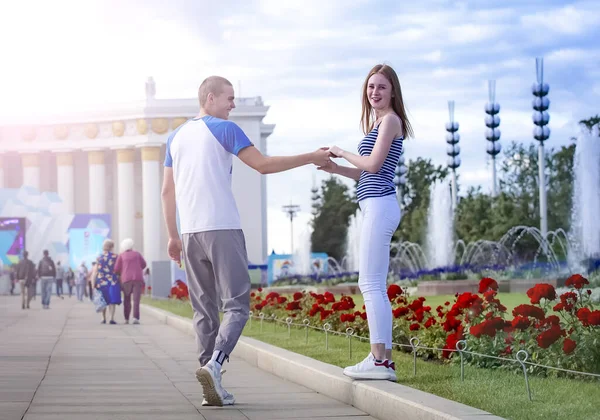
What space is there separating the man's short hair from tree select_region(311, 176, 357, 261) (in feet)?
276

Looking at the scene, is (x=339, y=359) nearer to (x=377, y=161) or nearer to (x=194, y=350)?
(x=377, y=161)

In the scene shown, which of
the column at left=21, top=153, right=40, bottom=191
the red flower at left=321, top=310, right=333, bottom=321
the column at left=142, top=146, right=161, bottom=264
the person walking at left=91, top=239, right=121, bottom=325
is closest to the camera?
the red flower at left=321, top=310, right=333, bottom=321

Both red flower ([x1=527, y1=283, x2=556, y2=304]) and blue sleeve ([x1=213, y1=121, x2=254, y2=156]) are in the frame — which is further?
red flower ([x1=527, y1=283, x2=556, y2=304])

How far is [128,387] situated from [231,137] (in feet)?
8.44

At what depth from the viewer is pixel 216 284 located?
761 centimetres

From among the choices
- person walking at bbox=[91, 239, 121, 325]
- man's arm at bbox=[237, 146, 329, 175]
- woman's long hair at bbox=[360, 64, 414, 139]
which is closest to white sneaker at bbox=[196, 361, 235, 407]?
man's arm at bbox=[237, 146, 329, 175]

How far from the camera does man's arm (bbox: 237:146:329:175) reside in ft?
24.3

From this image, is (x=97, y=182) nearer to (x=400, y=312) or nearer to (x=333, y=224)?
(x=333, y=224)

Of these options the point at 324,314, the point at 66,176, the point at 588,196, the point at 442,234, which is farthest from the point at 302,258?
the point at 324,314

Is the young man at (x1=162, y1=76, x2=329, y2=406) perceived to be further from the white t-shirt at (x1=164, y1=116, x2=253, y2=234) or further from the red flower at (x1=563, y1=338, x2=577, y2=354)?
the red flower at (x1=563, y1=338, x2=577, y2=354)

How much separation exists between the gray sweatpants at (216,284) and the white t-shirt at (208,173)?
0.09 meters

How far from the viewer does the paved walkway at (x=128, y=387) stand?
23.8 ft

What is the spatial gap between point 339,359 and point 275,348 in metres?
1.55

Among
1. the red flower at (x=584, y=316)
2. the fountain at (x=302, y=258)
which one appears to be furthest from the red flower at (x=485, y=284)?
the fountain at (x=302, y=258)
